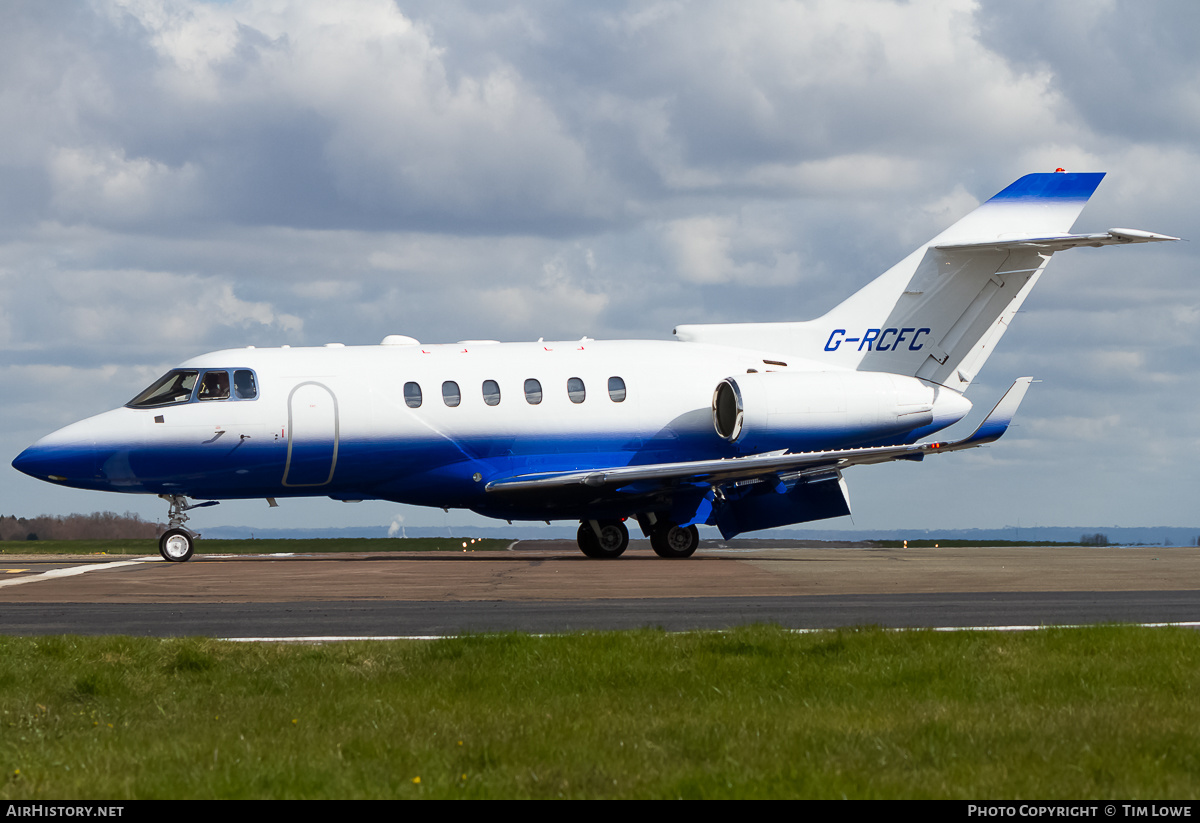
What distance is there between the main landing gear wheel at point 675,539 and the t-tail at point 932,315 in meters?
4.60

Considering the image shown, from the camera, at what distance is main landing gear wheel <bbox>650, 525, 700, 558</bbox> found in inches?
1144

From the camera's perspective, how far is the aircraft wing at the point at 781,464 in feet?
86.3

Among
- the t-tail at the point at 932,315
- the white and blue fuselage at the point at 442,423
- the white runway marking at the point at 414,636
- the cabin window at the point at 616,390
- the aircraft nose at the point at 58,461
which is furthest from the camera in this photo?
the t-tail at the point at 932,315

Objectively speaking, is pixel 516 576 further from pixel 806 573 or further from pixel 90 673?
pixel 90 673

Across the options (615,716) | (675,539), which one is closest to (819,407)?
(675,539)

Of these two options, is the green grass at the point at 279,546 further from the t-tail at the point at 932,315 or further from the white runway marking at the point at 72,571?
the t-tail at the point at 932,315

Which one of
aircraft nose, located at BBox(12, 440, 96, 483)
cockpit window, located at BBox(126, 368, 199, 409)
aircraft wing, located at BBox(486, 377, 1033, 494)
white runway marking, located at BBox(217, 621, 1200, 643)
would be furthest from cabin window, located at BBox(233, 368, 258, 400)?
white runway marking, located at BBox(217, 621, 1200, 643)

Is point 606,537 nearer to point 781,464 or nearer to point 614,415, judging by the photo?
point 614,415

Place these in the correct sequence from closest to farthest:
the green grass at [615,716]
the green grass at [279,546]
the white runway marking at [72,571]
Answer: the green grass at [615,716], the white runway marking at [72,571], the green grass at [279,546]

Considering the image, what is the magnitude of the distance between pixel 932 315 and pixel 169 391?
57.3 ft

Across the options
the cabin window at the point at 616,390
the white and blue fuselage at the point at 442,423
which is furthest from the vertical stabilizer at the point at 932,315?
the cabin window at the point at 616,390

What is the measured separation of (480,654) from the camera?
1106 centimetres

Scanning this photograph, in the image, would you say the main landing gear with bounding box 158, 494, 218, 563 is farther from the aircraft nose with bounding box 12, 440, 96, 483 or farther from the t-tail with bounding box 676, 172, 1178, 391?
the t-tail with bounding box 676, 172, 1178, 391
